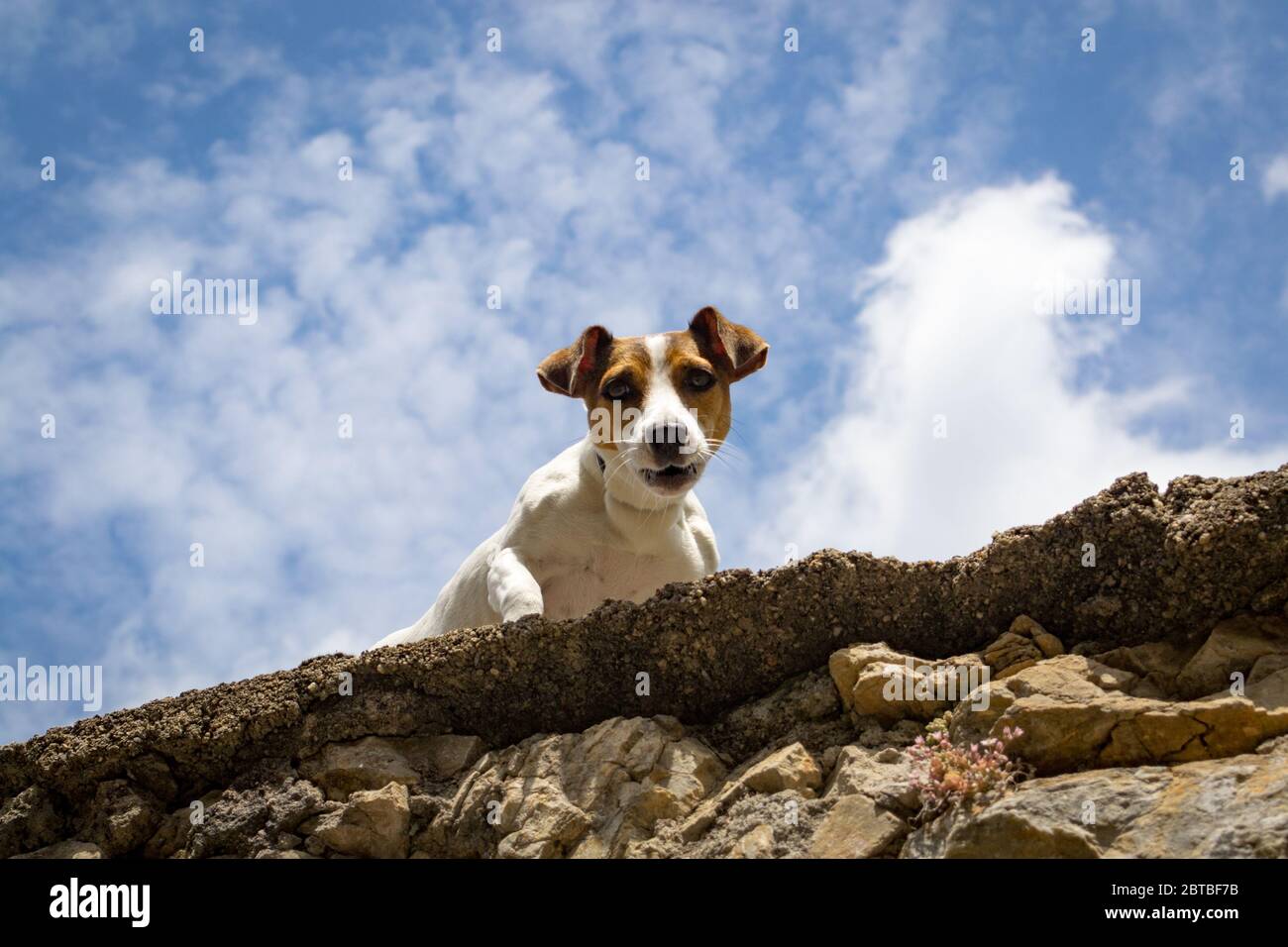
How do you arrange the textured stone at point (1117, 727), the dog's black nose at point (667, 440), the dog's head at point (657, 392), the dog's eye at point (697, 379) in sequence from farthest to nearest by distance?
the dog's eye at point (697, 379) → the dog's head at point (657, 392) → the dog's black nose at point (667, 440) → the textured stone at point (1117, 727)

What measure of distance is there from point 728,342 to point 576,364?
1102 mm

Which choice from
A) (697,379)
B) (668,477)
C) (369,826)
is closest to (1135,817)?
(369,826)

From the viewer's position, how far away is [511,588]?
7.84m

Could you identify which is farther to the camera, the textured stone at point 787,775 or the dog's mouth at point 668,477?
the dog's mouth at point 668,477

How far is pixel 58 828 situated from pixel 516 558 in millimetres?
3175

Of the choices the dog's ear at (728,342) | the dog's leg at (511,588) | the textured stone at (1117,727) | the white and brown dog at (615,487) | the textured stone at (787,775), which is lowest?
the textured stone at (787,775)

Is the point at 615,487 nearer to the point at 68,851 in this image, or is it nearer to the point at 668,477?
the point at 668,477

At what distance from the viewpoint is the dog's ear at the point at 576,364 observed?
840cm

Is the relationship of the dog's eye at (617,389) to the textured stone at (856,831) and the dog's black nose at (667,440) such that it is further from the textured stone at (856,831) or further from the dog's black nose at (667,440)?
the textured stone at (856,831)

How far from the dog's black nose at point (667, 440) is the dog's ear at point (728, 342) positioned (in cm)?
113

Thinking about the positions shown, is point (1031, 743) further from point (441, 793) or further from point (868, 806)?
point (441, 793)

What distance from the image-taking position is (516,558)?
830 cm

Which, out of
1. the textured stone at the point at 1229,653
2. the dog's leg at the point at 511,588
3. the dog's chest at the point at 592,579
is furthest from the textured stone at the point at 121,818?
the textured stone at the point at 1229,653
